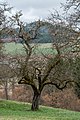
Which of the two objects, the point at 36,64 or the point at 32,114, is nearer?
the point at 32,114

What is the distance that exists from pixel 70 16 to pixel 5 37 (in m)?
10.6

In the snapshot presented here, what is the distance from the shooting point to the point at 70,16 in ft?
66.0

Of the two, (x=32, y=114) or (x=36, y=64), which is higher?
(x=36, y=64)

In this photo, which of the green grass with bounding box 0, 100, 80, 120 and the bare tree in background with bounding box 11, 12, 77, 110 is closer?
the green grass with bounding box 0, 100, 80, 120

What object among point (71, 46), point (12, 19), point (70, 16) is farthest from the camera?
point (12, 19)

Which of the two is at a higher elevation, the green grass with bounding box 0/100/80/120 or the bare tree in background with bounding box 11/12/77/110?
the bare tree in background with bounding box 11/12/77/110

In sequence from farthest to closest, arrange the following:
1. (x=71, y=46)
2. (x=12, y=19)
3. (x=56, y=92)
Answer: (x=56, y=92) → (x=12, y=19) → (x=71, y=46)

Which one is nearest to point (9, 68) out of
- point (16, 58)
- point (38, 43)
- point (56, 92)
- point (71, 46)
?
point (16, 58)

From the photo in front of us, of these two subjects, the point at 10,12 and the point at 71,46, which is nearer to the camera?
the point at 71,46

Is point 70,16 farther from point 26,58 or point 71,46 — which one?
point 26,58

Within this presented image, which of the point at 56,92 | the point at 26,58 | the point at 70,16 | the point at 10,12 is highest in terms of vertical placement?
the point at 10,12

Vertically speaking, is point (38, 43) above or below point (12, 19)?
below

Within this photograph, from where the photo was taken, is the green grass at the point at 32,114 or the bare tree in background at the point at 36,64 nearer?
the green grass at the point at 32,114

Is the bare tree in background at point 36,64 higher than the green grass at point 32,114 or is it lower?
higher
